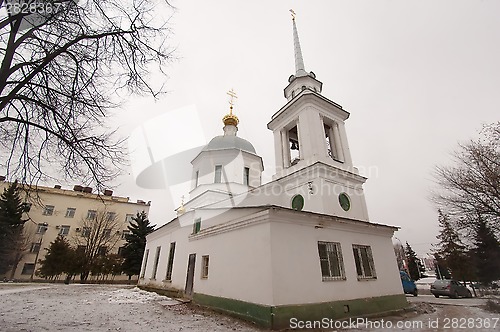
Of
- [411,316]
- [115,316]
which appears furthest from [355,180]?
[115,316]

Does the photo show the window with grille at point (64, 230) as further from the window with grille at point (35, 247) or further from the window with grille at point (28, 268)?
the window with grille at point (28, 268)

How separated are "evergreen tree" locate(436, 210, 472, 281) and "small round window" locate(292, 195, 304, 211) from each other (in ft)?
66.2

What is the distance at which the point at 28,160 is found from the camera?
21.7 ft

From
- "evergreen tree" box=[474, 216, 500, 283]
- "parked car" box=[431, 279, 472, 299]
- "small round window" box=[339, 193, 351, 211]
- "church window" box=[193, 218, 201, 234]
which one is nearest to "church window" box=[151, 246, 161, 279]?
"church window" box=[193, 218, 201, 234]

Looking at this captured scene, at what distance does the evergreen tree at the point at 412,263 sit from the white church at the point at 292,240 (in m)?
33.4

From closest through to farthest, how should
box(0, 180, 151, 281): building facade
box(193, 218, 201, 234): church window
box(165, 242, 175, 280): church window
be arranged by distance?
box(193, 218, 201, 234): church window → box(165, 242, 175, 280): church window → box(0, 180, 151, 281): building facade

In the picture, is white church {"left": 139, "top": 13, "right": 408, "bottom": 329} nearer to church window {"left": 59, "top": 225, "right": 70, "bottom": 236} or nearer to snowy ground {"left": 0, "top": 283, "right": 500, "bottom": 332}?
snowy ground {"left": 0, "top": 283, "right": 500, "bottom": 332}

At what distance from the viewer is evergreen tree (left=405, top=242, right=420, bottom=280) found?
37.6 meters

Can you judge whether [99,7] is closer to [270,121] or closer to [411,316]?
[270,121]

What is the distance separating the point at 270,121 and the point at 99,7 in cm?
1162

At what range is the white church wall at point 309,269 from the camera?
24.6 feet

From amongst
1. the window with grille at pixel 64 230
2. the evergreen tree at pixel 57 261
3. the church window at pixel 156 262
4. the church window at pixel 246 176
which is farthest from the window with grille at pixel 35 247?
the church window at pixel 246 176

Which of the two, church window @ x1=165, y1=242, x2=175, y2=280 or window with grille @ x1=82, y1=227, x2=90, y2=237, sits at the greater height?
window with grille @ x1=82, y1=227, x2=90, y2=237

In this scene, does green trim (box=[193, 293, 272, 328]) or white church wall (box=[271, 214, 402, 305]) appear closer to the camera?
green trim (box=[193, 293, 272, 328])
